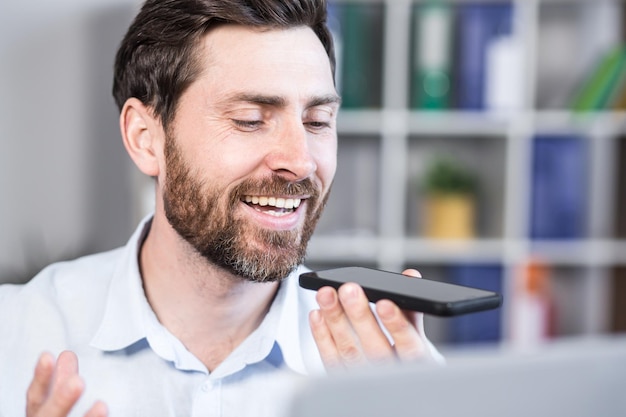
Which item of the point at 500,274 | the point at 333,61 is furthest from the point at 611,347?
the point at 500,274

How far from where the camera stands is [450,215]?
2525mm

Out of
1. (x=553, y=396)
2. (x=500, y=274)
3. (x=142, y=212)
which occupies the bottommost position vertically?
(x=500, y=274)

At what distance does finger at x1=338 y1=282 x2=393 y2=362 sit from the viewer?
2.69 ft

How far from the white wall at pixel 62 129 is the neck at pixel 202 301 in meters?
1.10

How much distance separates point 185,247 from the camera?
1.17 metres

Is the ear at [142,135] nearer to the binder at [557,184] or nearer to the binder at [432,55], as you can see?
the binder at [432,55]

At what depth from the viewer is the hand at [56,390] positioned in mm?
740

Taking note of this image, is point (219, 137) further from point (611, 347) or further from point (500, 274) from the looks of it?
point (500, 274)

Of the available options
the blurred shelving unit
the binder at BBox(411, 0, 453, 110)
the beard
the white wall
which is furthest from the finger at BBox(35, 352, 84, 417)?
the binder at BBox(411, 0, 453, 110)

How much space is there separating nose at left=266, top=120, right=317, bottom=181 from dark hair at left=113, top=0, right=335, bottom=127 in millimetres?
153

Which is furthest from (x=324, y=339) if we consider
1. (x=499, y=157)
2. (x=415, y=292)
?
(x=499, y=157)

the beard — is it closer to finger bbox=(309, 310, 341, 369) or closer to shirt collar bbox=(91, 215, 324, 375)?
shirt collar bbox=(91, 215, 324, 375)

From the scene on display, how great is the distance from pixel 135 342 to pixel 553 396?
0.78 metres

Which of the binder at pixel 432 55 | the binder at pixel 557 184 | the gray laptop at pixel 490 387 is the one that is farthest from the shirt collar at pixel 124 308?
the binder at pixel 557 184
